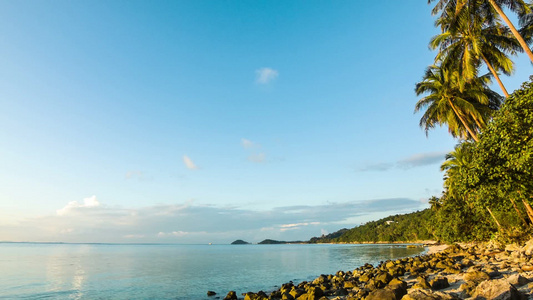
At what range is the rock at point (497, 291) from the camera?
8.63 m

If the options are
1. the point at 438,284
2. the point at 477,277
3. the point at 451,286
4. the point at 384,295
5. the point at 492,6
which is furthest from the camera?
the point at 492,6

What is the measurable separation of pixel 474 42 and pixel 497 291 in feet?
73.7

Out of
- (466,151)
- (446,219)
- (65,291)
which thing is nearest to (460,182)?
(466,151)

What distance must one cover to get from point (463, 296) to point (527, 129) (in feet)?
33.0

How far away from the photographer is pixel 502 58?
81.2 feet

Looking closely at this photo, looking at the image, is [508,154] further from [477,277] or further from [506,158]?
[477,277]

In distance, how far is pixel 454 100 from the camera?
107 feet

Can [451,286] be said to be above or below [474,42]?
below

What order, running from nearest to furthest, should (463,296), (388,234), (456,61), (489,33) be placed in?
(463,296) < (489,33) < (456,61) < (388,234)

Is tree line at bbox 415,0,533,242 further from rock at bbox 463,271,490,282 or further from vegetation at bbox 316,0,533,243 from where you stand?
rock at bbox 463,271,490,282

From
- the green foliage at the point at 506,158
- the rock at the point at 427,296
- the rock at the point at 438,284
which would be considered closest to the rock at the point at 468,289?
the rock at the point at 438,284

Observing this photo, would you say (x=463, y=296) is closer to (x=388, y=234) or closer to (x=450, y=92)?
(x=450, y=92)

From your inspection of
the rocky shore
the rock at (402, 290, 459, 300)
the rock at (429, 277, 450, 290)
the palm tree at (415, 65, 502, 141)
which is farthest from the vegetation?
the rock at (402, 290, 459, 300)

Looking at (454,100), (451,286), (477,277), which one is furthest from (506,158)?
(454,100)
